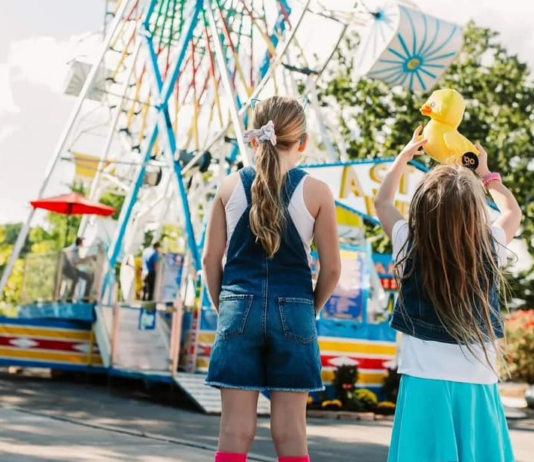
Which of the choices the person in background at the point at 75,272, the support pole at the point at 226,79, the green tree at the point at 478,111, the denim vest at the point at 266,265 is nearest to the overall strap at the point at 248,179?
the denim vest at the point at 266,265

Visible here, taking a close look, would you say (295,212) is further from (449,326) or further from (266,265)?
(449,326)

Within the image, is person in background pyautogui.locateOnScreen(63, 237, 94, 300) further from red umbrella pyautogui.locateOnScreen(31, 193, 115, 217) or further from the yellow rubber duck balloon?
the yellow rubber duck balloon

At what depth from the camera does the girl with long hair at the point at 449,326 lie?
3.20m

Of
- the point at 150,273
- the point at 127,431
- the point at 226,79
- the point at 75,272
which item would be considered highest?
the point at 226,79

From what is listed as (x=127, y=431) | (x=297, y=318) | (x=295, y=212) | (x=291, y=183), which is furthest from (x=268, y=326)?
(x=127, y=431)

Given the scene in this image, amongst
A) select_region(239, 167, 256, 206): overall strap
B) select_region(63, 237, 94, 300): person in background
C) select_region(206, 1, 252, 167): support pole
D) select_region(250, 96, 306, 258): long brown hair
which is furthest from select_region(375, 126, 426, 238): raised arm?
select_region(206, 1, 252, 167): support pole

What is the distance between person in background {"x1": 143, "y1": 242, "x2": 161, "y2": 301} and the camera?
52.0 ft

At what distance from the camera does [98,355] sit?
14.7m

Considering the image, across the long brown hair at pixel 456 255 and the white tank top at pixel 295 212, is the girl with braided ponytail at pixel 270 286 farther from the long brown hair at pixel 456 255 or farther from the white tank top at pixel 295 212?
the long brown hair at pixel 456 255

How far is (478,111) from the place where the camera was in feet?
107

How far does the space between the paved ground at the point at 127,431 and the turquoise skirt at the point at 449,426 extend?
132 inches

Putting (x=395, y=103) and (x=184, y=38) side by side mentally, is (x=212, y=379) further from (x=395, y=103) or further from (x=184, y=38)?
(x=395, y=103)

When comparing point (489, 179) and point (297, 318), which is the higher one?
point (489, 179)

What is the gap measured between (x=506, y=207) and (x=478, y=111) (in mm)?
30007
